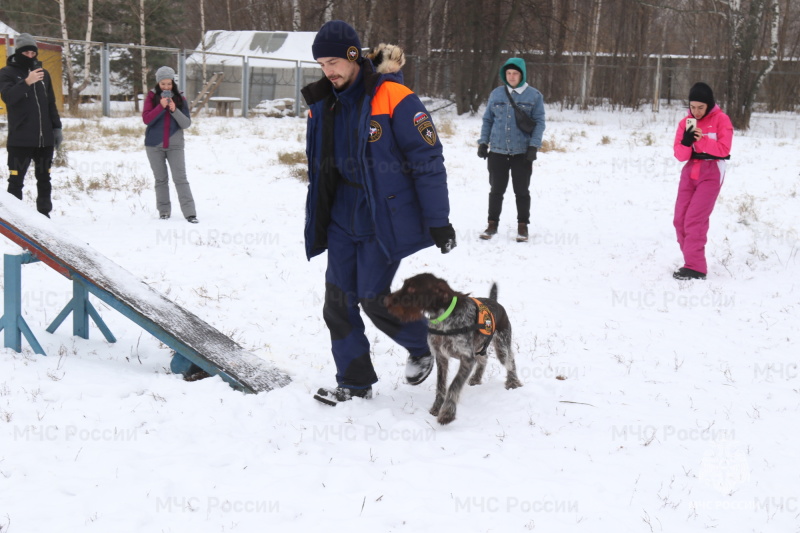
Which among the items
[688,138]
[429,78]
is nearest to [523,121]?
[688,138]

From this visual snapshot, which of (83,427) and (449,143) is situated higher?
(449,143)

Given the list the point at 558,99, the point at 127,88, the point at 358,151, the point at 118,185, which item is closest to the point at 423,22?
the point at 558,99

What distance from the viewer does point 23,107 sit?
24.3 ft

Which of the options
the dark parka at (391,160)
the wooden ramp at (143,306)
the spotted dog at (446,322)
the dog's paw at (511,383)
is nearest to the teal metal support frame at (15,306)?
the wooden ramp at (143,306)

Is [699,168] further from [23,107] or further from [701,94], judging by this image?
[23,107]

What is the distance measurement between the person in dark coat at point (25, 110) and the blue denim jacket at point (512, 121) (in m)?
5.05

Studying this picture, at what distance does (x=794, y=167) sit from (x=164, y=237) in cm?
1127

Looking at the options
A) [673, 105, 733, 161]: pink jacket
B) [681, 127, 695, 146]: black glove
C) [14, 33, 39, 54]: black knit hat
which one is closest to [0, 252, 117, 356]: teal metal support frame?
[14, 33, 39, 54]: black knit hat

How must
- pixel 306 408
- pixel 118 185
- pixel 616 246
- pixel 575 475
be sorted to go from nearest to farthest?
pixel 575 475 < pixel 306 408 < pixel 616 246 < pixel 118 185

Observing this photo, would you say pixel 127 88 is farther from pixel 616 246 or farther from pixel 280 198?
pixel 616 246

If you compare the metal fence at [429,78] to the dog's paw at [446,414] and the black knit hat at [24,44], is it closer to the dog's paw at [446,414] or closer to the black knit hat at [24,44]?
the black knit hat at [24,44]

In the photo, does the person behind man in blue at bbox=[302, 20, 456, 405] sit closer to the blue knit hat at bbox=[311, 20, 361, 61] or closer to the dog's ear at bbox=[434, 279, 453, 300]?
the blue knit hat at bbox=[311, 20, 361, 61]

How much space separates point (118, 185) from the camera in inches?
416

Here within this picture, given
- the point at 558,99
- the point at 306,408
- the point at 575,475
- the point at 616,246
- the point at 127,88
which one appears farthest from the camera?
the point at 127,88
